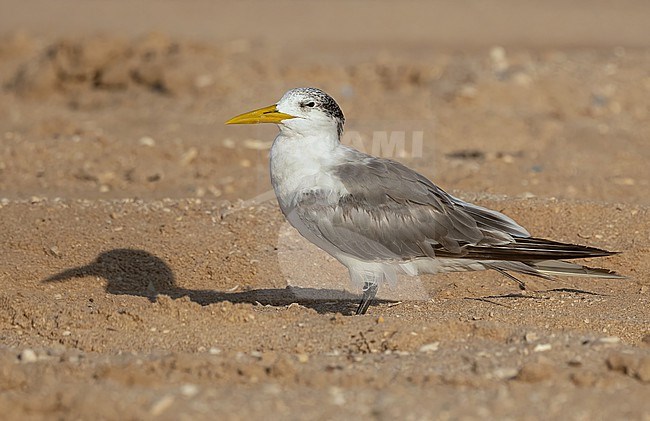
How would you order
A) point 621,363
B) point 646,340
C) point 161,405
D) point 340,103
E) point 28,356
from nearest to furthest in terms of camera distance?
point 161,405 → point 621,363 → point 28,356 → point 646,340 → point 340,103

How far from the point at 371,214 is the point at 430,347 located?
1072 mm

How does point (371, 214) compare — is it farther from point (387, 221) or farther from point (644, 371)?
point (644, 371)

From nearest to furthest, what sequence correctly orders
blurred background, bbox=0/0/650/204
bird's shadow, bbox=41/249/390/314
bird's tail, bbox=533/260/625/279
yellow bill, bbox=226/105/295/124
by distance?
bird's tail, bbox=533/260/625/279, yellow bill, bbox=226/105/295/124, bird's shadow, bbox=41/249/390/314, blurred background, bbox=0/0/650/204

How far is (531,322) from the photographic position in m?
5.34

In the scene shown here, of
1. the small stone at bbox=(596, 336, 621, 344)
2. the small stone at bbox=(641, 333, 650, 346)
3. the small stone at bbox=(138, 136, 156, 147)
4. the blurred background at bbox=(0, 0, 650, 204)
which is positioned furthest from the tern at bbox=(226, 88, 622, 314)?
the small stone at bbox=(138, 136, 156, 147)

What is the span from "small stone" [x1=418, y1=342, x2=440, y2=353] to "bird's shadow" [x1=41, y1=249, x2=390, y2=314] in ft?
4.62

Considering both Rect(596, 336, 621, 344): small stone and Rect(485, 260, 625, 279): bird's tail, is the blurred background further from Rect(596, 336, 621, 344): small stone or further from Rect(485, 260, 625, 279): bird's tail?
Rect(596, 336, 621, 344): small stone

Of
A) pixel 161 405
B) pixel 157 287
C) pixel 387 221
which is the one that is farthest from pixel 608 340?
pixel 157 287

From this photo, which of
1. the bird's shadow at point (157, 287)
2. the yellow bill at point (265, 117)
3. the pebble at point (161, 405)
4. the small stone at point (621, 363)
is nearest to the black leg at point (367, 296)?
the bird's shadow at point (157, 287)

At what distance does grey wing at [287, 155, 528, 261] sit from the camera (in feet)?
18.2

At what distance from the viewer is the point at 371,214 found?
18.3ft

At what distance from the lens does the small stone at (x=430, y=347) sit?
470cm

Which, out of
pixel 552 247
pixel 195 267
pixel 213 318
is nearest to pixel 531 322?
pixel 552 247

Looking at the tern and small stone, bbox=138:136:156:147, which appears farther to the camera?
small stone, bbox=138:136:156:147
